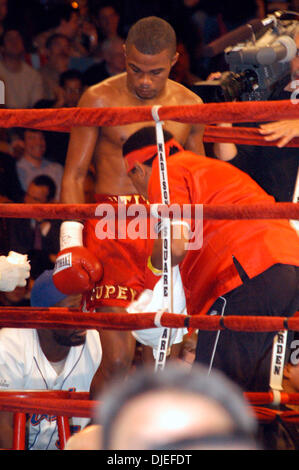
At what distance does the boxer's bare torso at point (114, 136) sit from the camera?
2033 millimetres

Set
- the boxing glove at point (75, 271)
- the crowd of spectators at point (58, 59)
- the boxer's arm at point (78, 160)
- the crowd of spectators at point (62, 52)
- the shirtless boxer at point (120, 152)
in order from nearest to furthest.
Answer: the boxing glove at point (75, 271) → the shirtless boxer at point (120, 152) → the boxer's arm at point (78, 160) → the crowd of spectators at point (58, 59) → the crowd of spectators at point (62, 52)

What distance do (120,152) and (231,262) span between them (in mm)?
804

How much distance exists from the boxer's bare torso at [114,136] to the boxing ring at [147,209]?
0.48 meters

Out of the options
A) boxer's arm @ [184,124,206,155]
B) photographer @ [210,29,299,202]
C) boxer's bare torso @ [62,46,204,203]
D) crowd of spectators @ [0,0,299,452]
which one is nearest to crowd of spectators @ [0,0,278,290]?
crowd of spectators @ [0,0,299,452]

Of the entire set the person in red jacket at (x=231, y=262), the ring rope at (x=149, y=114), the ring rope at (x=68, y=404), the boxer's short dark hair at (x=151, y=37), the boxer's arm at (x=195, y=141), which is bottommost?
the ring rope at (x=68, y=404)

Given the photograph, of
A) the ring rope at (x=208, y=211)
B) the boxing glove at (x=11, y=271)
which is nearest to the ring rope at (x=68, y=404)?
the boxing glove at (x=11, y=271)

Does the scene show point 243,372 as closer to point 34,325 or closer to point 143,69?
point 34,325

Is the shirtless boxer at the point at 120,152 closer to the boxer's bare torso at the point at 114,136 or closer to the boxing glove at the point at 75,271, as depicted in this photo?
the boxer's bare torso at the point at 114,136

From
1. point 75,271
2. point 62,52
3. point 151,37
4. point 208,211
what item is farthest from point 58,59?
point 208,211

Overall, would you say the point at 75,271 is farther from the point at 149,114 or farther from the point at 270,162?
the point at 270,162

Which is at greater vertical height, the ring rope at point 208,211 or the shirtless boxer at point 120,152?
the shirtless boxer at point 120,152

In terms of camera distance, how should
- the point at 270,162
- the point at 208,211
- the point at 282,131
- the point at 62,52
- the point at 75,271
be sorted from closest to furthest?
the point at 208,211 < the point at 75,271 < the point at 282,131 < the point at 270,162 < the point at 62,52

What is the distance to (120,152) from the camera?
2.10 meters
